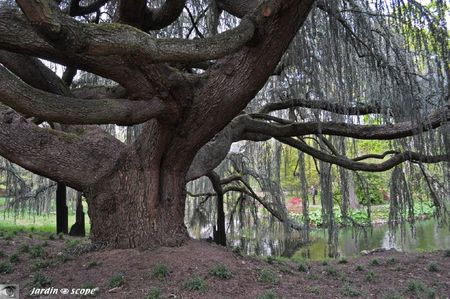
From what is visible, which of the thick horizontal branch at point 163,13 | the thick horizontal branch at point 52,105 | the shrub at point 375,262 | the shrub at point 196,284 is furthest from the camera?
the shrub at point 375,262

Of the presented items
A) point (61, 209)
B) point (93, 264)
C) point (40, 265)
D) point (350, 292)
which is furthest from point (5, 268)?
point (61, 209)

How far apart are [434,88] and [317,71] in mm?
935

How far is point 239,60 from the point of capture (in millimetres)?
2699

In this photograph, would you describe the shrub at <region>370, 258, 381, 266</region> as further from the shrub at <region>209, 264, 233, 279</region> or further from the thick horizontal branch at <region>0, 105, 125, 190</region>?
the thick horizontal branch at <region>0, 105, 125, 190</region>

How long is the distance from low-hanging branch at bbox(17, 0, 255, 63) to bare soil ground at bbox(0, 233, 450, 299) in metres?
1.37

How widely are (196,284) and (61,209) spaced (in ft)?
15.4

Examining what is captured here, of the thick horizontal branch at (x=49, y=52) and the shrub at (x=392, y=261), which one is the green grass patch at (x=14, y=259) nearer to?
the thick horizontal branch at (x=49, y=52)

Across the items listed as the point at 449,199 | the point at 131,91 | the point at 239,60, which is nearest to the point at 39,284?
the point at 131,91

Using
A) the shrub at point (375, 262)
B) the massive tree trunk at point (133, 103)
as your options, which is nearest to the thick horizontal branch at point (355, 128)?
the massive tree trunk at point (133, 103)

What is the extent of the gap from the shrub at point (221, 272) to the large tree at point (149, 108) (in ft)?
1.89

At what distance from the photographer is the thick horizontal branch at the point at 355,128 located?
9.97 feet

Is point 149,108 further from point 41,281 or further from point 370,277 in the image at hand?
point 370,277

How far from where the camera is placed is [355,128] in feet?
11.8

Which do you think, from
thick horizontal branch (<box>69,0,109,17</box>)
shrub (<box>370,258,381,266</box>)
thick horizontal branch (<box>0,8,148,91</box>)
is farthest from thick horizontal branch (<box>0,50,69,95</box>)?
shrub (<box>370,258,381,266</box>)
